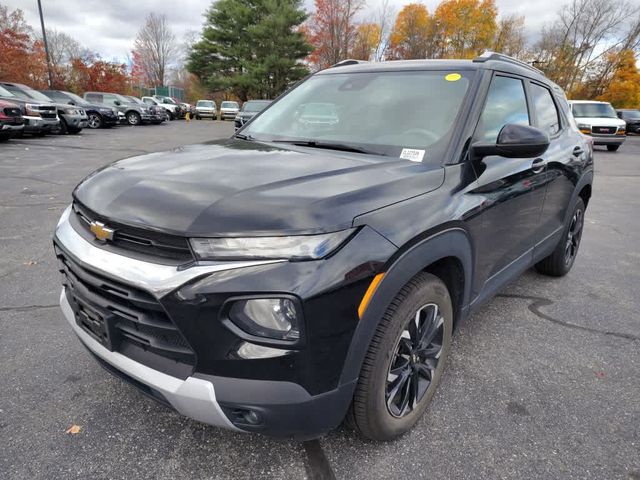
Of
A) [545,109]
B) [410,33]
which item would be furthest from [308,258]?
[410,33]

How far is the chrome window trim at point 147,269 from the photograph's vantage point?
1.52 metres

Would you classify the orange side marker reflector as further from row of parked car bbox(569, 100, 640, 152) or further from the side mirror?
row of parked car bbox(569, 100, 640, 152)

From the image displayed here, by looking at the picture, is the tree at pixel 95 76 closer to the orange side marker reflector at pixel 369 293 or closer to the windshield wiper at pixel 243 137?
the windshield wiper at pixel 243 137

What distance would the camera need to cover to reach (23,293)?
11.8 feet

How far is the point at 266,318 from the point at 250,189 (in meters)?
0.53

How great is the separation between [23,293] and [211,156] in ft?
7.91

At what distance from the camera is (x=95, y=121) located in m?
22.6

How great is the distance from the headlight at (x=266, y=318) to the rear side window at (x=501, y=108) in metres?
1.56

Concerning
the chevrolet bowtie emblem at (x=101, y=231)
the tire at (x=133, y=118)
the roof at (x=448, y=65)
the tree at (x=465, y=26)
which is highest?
the tree at (x=465, y=26)

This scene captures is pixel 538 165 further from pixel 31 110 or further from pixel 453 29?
pixel 453 29

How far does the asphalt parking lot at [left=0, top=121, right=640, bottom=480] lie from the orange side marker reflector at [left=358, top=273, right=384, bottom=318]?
817 mm

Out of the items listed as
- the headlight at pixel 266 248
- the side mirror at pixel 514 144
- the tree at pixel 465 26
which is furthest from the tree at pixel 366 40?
the headlight at pixel 266 248

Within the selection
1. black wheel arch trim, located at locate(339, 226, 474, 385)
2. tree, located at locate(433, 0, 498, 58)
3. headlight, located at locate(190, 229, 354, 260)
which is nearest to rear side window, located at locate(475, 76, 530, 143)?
black wheel arch trim, located at locate(339, 226, 474, 385)

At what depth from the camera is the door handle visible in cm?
292
